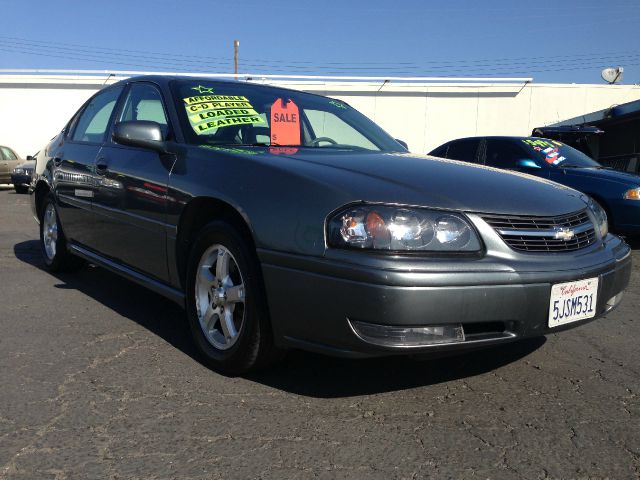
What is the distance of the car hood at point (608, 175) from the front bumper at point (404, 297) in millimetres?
5066

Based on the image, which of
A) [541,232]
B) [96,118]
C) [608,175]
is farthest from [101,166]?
[608,175]

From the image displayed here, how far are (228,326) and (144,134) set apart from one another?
121 cm

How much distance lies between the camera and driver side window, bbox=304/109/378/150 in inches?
158

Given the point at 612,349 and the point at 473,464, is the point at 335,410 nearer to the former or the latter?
the point at 473,464

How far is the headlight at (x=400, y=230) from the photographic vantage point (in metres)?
2.48

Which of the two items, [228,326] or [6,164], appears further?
[6,164]

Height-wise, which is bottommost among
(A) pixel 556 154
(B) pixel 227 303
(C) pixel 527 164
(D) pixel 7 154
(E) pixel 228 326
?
(D) pixel 7 154

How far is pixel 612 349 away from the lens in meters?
3.65

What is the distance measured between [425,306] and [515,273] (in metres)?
0.42

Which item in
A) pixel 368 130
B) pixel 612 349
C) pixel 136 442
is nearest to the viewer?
pixel 136 442

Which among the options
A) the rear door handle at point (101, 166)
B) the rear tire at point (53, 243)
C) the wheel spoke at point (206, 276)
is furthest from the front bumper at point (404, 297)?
the rear tire at point (53, 243)

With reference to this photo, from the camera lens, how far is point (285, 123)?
12.8ft

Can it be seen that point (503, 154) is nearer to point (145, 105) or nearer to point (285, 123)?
point (285, 123)

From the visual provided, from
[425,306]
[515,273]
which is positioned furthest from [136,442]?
[515,273]
